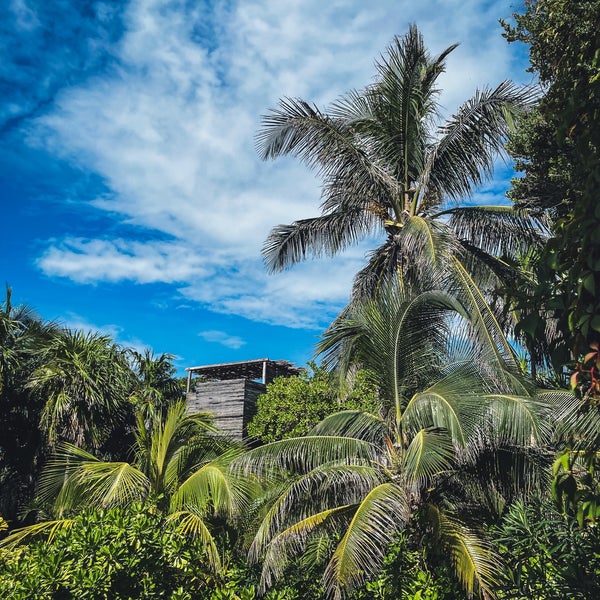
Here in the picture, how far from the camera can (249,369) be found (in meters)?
20.1

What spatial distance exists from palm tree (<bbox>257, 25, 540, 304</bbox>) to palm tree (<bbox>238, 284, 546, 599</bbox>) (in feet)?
9.58

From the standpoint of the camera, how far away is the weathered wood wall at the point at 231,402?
15.6 metres

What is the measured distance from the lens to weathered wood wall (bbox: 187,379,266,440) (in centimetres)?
1557

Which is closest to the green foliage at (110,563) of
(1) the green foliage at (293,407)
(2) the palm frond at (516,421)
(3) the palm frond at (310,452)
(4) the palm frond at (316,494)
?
(4) the palm frond at (316,494)

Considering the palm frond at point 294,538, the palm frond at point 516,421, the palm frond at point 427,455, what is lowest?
the palm frond at point 294,538

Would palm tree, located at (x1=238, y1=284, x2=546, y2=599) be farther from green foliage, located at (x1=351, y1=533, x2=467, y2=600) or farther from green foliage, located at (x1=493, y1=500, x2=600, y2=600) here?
green foliage, located at (x1=493, y1=500, x2=600, y2=600)

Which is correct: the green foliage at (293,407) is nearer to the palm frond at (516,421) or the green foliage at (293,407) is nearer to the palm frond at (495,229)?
the palm frond at (495,229)

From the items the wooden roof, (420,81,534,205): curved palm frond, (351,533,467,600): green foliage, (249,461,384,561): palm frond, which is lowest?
(351,533,467,600): green foliage

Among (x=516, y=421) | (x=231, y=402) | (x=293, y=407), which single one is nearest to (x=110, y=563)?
(x=516, y=421)

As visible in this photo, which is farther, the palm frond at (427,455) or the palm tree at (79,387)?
the palm tree at (79,387)

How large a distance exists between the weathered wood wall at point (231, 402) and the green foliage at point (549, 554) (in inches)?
388

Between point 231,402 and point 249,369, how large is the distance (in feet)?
13.9

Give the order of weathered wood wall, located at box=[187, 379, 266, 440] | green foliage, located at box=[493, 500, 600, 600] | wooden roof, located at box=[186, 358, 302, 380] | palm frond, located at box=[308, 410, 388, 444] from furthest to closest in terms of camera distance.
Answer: wooden roof, located at box=[186, 358, 302, 380] → weathered wood wall, located at box=[187, 379, 266, 440] → palm frond, located at box=[308, 410, 388, 444] → green foliage, located at box=[493, 500, 600, 600]

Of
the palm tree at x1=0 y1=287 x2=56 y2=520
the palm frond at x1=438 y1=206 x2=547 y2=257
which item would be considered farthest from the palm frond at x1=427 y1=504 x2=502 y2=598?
the palm tree at x1=0 y1=287 x2=56 y2=520
